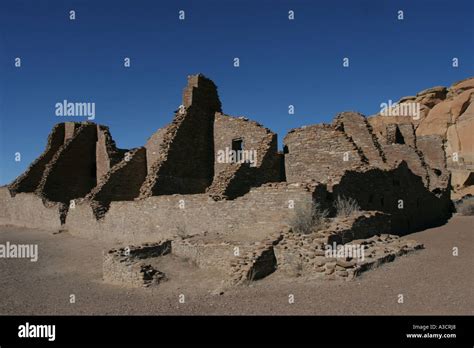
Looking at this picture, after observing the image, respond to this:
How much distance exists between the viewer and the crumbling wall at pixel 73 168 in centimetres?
2491

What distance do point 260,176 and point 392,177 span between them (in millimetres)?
4932

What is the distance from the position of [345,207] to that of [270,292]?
16.0ft

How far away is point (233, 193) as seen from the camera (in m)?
14.2

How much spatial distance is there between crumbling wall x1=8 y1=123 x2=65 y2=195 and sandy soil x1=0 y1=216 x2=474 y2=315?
1506 centimetres

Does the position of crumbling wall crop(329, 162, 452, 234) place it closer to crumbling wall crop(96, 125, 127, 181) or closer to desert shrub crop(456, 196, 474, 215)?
desert shrub crop(456, 196, 474, 215)

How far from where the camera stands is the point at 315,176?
16.0 meters

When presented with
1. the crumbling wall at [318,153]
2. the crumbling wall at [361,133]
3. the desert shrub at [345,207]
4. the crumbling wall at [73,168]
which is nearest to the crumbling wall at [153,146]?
the crumbling wall at [318,153]

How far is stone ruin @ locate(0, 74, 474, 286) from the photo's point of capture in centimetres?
1002

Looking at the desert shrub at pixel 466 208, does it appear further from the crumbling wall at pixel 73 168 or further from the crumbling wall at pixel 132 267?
the crumbling wall at pixel 73 168

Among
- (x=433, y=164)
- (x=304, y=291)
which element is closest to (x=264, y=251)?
(x=304, y=291)

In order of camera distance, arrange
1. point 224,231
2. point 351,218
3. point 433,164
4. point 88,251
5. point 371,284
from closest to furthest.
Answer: point 371,284 < point 351,218 < point 224,231 < point 88,251 < point 433,164

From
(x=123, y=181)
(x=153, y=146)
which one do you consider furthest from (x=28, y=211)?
(x=153, y=146)

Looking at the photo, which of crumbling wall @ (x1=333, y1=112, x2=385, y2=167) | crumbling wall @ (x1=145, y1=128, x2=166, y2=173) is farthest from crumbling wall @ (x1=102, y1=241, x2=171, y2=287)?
crumbling wall @ (x1=333, y1=112, x2=385, y2=167)

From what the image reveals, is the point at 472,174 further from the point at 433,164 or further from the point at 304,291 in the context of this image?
the point at 304,291
